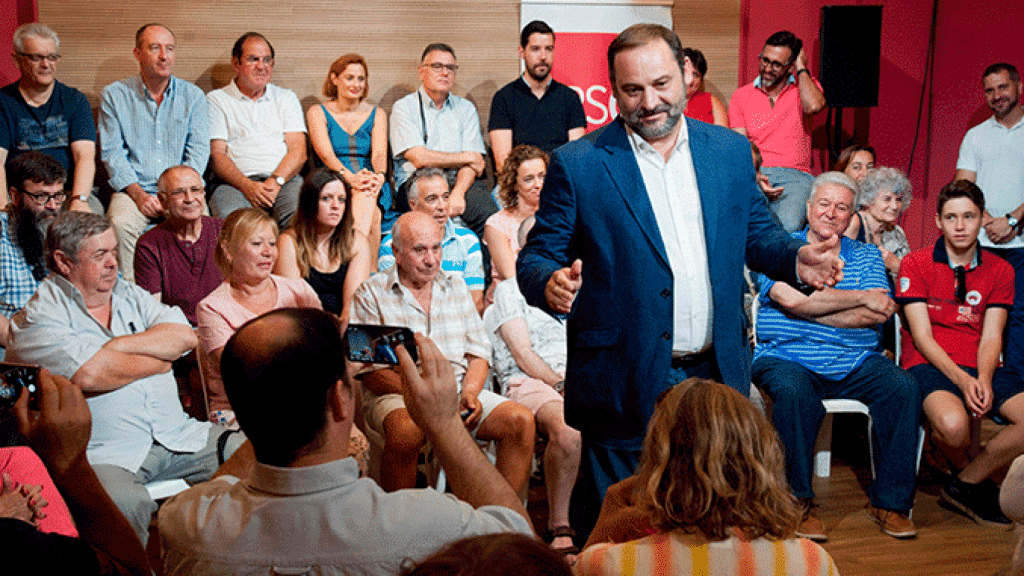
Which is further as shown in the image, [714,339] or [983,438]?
[983,438]

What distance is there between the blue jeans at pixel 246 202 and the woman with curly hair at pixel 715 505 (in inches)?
134

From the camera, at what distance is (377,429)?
3.19m

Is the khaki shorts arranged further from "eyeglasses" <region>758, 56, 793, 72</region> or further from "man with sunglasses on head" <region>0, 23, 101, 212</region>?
"eyeglasses" <region>758, 56, 793, 72</region>

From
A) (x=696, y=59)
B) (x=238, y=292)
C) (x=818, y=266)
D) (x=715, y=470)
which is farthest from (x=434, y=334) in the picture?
(x=696, y=59)

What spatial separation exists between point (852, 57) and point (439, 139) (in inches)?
111

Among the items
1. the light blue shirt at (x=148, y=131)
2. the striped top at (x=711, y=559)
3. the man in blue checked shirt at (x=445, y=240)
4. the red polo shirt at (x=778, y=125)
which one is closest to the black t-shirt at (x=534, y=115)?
the man in blue checked shirt at (x=445, y=240)

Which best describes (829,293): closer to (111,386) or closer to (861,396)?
(861,396)

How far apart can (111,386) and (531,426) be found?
1.38 meters

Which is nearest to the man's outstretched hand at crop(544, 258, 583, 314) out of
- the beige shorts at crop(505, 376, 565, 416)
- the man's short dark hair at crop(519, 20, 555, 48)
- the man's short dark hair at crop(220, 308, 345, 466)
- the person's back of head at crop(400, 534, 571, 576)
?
the man's short dark hair at crop(220, 308, 345, 466)

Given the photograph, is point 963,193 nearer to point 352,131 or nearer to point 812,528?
point 812,528

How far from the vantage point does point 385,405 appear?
316 centimetres

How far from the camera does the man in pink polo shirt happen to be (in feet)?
18.7

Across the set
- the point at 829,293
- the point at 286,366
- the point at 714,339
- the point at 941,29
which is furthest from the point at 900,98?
the point at 286,366

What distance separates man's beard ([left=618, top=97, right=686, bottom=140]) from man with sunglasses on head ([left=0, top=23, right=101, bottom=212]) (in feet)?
10.9
